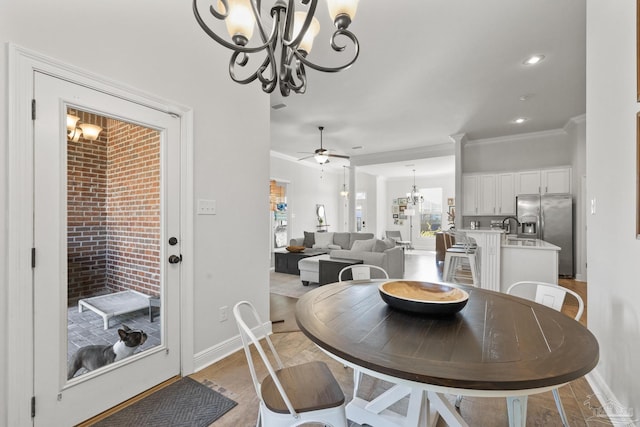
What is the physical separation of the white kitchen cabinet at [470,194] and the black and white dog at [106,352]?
623 cm

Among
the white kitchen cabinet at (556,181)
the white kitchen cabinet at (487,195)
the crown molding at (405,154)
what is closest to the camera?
the white kitchen cabinet at (556,181)

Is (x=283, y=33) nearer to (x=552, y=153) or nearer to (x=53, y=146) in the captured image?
(x=53, y=146)

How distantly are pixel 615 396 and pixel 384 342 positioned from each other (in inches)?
65.2

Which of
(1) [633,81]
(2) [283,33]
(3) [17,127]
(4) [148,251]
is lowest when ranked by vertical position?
(4) [148,251]

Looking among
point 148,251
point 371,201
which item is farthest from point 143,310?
point 371,201

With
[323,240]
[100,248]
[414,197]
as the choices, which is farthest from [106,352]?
[414,197]

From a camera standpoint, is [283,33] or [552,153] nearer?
[283,33]

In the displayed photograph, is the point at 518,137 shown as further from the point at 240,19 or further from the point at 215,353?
the point at 215,353

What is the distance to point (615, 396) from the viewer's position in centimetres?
161

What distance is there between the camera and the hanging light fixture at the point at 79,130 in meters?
1.55

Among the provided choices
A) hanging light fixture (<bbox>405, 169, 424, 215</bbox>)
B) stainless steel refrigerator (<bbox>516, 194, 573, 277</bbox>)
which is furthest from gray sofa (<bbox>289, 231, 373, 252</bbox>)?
hanging light fixture (<bbox>405, 169, 424, 215</bbox>)

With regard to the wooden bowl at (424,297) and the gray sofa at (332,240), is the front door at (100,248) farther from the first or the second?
the gray sofa at (332,240)

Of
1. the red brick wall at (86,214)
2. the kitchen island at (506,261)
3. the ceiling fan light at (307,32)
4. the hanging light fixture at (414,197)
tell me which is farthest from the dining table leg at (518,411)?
the hanging light fixture at (414,197)

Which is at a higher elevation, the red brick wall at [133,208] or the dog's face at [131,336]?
the red brick wall at [133,208]
